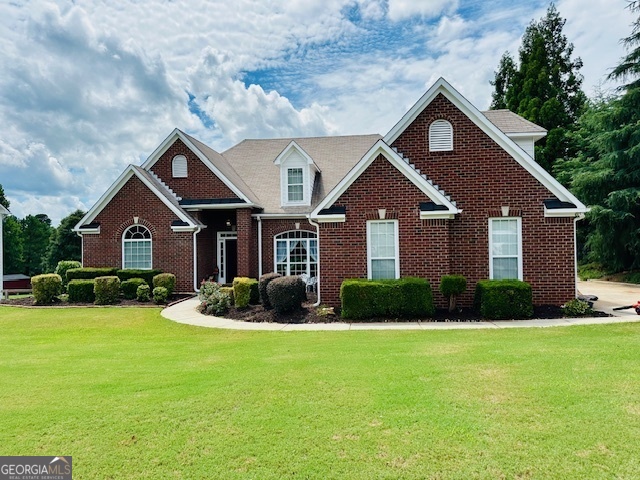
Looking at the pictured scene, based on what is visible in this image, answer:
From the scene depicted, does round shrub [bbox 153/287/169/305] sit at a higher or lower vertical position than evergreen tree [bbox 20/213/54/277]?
lower

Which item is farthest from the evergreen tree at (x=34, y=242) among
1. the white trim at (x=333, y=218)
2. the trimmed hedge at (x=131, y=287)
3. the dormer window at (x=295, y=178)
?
the white trim at (x=333, y=218)

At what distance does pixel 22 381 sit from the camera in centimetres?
620

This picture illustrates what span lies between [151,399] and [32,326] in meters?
9.14

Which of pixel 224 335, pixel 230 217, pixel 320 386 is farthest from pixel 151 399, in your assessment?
pixel 230 217

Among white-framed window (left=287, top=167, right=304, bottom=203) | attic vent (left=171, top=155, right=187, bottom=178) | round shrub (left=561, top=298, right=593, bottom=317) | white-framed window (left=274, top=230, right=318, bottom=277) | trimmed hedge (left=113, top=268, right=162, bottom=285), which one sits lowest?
round shrub (left=561, top=298, right=593, bottom=317)

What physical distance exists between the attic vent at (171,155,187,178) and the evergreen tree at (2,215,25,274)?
39.4m

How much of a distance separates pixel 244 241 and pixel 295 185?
138 inches

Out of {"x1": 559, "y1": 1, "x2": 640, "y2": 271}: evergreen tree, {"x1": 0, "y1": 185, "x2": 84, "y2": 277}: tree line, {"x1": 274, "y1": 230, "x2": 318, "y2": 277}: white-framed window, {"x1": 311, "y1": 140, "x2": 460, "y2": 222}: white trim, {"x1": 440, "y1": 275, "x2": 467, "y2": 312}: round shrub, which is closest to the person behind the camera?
{"x1": 440, "y1": 275, "x2": 467, "y2": 312}: round shrub

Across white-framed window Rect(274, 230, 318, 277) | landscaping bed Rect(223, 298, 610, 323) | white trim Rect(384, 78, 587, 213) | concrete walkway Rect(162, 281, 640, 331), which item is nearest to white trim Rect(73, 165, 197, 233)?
white-framed window Rect(274, 230, 318, 277)

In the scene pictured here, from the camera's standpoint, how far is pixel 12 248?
48.7 meters

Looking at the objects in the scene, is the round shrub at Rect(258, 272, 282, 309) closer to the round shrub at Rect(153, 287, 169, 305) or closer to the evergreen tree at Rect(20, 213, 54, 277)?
the round shrub at Rect(153, 287, 169, 305)

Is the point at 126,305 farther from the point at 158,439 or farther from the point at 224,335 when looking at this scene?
the point at 158,439

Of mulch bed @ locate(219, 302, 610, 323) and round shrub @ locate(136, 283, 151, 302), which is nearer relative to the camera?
mulch bed @ locate(219, 302, 610, 323)

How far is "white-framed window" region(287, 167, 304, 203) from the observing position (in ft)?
63.9
